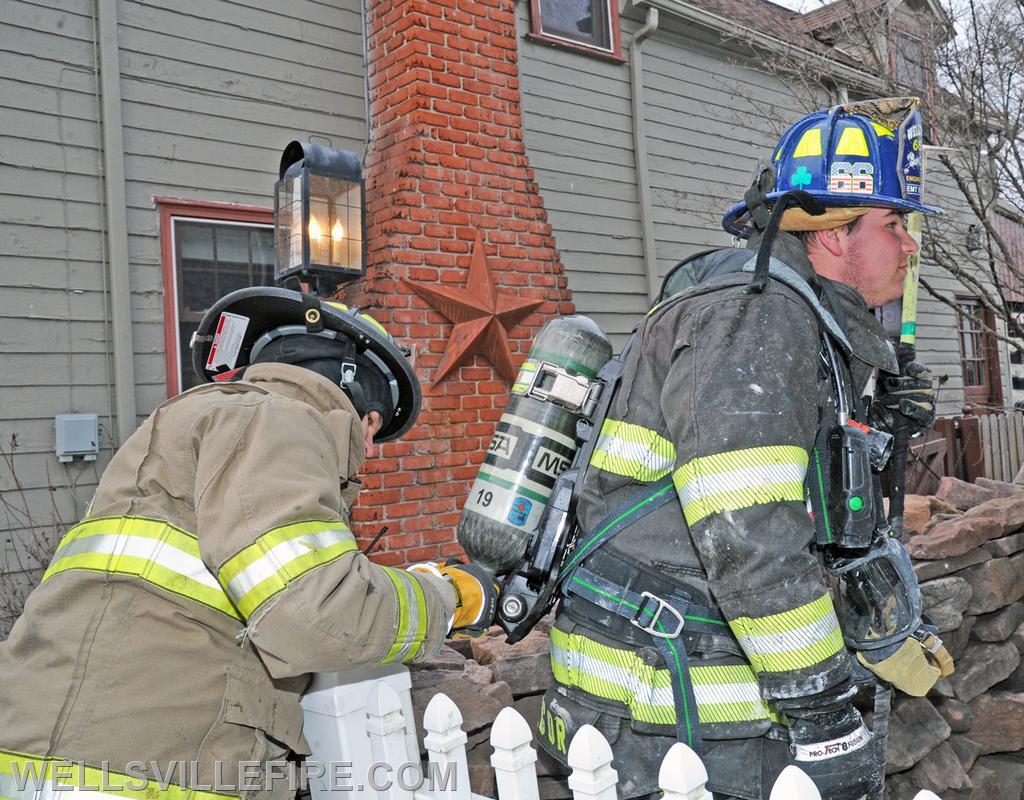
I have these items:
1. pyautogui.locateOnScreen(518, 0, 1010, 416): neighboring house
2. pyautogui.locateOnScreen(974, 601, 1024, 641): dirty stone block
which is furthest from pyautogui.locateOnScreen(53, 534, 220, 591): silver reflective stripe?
pyautogui.locateOnScreen(518, 0, 1010, 416): neighboring house

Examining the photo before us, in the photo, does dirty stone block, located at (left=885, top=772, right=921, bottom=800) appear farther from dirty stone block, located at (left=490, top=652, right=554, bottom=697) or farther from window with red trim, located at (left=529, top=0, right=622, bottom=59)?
window with red trim, located at (left=529, top=0, right=622, bottom=59)

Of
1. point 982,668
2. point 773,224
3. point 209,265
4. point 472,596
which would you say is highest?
point 209,265

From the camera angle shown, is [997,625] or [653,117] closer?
[997,625]

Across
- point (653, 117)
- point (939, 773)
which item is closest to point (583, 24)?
point (653, 117)

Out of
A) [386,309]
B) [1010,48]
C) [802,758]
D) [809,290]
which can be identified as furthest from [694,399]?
[1010,48]

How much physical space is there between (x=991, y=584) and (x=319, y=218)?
3.89m

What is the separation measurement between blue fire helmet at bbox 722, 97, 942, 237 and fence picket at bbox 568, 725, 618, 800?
1.32 metres

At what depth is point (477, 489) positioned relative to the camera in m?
2.21

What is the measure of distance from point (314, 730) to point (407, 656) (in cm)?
65

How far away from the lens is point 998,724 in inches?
154

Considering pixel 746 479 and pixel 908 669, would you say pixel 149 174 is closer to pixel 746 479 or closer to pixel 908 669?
pixel 746 479

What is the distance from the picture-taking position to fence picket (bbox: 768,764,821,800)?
1.45 metres

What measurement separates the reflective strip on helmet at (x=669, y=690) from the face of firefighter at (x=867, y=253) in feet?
3.28

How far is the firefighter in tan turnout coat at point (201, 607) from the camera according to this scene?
1.55 meters
